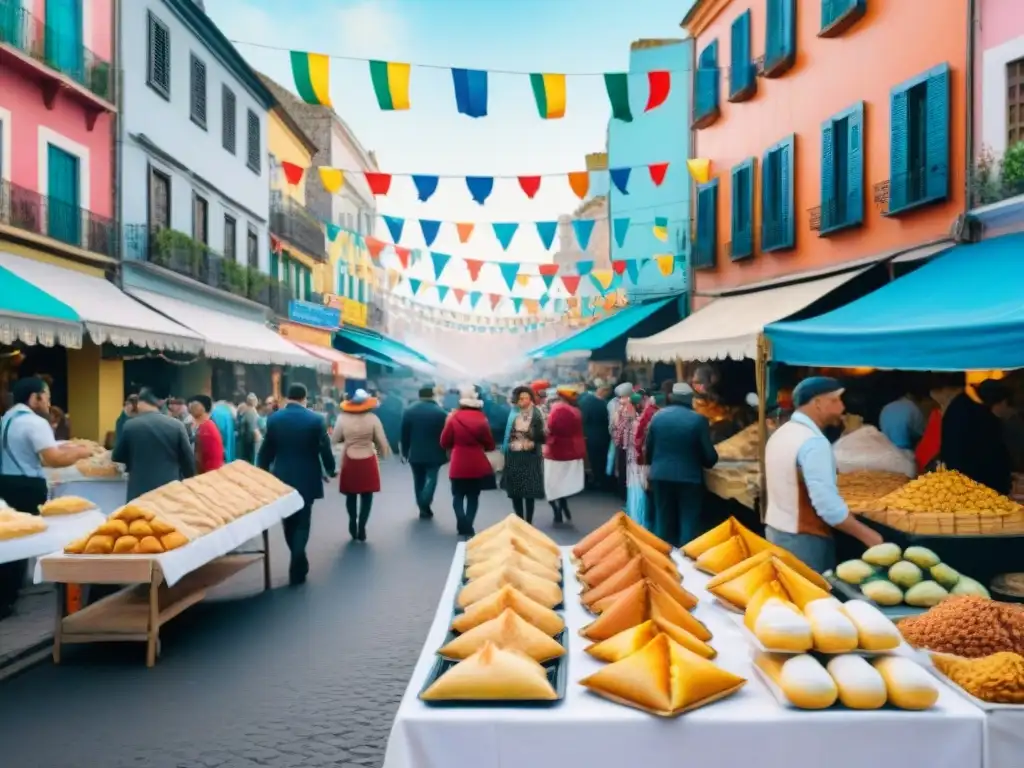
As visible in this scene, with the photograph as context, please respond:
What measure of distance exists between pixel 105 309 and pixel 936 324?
13.5m

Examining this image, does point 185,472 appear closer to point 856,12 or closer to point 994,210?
point 994,210

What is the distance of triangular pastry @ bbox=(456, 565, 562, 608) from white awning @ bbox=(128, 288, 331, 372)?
1605cm

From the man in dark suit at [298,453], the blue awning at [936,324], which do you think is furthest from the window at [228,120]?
the blue awning at [936,324]

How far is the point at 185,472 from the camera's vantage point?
9414mm

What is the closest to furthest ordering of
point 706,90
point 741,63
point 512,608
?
point 512,608 → point 741,63 → point 706,90

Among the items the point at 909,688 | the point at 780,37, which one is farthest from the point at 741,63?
the point at 909,688

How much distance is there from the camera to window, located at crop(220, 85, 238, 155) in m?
26.2

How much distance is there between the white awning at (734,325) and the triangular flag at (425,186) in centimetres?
437

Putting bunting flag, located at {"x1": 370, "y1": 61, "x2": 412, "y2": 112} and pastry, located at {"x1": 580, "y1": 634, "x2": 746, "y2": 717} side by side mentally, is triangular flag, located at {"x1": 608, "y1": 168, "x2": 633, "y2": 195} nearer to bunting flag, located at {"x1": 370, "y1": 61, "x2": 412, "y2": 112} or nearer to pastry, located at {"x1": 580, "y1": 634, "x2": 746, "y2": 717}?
bunting flag, located at {"x1": 370, "y1": 61, "x2": 412, "y2": 112}

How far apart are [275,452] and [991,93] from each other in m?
8.90

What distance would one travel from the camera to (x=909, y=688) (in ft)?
9.44

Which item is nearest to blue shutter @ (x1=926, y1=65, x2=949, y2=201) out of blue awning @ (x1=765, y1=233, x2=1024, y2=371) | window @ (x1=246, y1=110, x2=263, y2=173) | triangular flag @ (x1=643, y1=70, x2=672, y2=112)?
blue awning @ (x1=765, y1=233, x2=1024, y2=371)

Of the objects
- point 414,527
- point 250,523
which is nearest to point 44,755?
point 250,523

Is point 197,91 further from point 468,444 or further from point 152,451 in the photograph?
point 152,451
